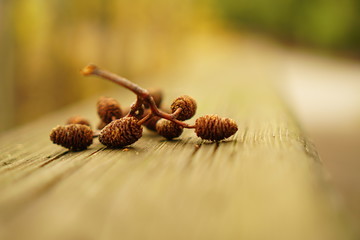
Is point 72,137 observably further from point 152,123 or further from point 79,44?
point 79,44

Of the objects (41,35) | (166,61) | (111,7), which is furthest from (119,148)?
(166,61)

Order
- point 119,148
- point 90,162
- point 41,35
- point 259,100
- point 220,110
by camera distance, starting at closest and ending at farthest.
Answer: point 90,162, point 119,148, point 220,110, point 259,100, point 41,35

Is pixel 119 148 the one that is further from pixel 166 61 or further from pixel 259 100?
pixel 166 61

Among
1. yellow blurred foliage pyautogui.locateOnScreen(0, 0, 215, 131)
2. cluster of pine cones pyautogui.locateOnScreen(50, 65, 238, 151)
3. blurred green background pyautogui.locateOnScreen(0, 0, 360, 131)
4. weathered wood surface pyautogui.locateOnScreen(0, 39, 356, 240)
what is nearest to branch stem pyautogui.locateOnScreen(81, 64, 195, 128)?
cluster of pine cones pyautogui.locateOnScreen(50, 65, 238, 151)

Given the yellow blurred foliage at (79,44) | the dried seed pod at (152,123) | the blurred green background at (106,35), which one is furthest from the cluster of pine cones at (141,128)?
the yellow blurred foliage at (79,44)

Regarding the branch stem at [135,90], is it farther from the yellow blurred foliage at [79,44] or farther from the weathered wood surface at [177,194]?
the yellow blurred foliage at [79,44]

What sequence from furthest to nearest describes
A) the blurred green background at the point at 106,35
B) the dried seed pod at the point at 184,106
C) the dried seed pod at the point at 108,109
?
1. the blurred green background at the point at 106,35
2. the dried seed pod at the point at 108,109
3. the dried seed pod at the point at 184,106

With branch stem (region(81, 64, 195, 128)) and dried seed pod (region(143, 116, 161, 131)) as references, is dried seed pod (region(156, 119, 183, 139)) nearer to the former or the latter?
branch stem (region(81, 64, 195, 128))
